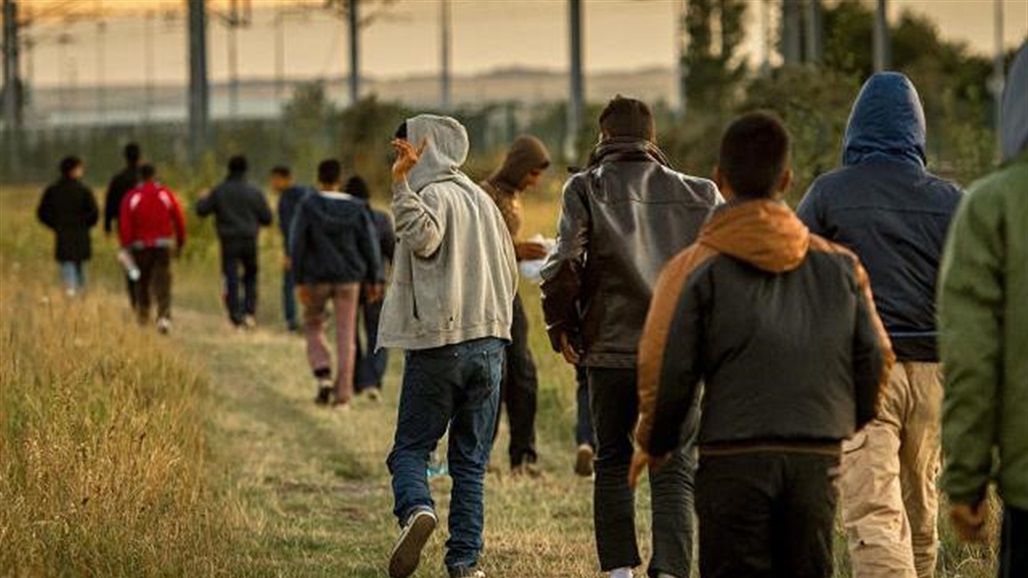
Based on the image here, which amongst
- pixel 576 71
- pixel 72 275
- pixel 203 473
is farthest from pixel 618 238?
pixel 576 71

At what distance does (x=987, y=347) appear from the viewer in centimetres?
672

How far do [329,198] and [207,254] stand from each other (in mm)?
17684

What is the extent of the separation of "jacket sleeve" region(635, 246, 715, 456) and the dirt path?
3.90 m

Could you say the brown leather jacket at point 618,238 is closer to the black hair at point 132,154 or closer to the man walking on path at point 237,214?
the man walking on path at point 237,214

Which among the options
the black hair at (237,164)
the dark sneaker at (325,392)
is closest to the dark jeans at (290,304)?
the black hair at (237,164)

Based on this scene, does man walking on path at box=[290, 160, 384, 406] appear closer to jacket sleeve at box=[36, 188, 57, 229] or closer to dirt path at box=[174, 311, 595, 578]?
dirt path at box=[174, 311, 595, 578]

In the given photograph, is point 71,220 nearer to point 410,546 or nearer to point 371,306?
point 371,306

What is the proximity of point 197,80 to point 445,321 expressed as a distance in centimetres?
3345

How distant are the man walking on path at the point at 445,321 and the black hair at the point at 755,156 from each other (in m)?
3.39

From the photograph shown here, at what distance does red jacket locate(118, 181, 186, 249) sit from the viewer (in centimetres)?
2619

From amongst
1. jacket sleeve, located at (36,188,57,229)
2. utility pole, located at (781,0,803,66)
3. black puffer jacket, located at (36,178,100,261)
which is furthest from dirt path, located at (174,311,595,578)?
utility pole, located at (781,0,803,66)

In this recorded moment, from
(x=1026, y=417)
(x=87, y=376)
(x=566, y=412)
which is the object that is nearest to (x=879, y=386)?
(x=1026, y=417)

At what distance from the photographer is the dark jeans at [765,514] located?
300 inches

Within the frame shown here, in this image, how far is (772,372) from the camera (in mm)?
7656
